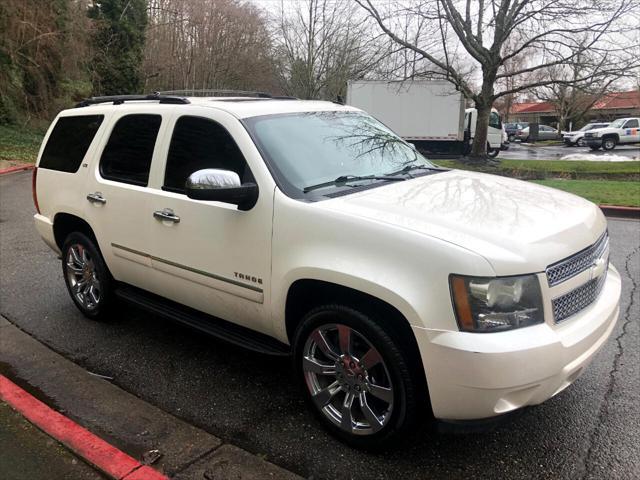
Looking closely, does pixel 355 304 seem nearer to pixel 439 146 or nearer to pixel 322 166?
pixel 322 166

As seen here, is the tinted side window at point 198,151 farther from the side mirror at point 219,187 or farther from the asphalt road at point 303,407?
the asphalt road at point 303,407

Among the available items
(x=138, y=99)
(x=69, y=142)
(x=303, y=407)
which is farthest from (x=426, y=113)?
(x=303, y=407)

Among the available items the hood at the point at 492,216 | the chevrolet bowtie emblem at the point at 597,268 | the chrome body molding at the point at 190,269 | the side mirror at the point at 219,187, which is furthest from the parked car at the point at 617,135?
the side mirror at the point at 219,187

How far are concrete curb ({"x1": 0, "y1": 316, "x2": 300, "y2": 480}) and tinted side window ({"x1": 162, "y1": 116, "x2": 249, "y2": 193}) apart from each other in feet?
4.70

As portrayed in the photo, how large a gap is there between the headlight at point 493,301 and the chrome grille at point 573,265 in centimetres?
13

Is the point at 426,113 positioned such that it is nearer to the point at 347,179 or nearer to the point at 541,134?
the point at 347,179

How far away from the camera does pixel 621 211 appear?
9766mm

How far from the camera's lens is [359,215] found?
271cm

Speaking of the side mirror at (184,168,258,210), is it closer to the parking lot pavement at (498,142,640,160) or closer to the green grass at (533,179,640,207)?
the green grass at (533,179,640,207)

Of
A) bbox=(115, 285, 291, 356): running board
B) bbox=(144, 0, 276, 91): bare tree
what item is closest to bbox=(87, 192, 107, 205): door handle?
bbox=(115, 285, 291, 356): running board

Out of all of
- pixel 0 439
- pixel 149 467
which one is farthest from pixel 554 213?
pixel 0 439

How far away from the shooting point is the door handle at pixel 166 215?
3568 millimetres

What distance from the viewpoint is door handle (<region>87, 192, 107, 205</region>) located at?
420 cm

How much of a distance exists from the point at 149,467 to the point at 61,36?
23.1m
